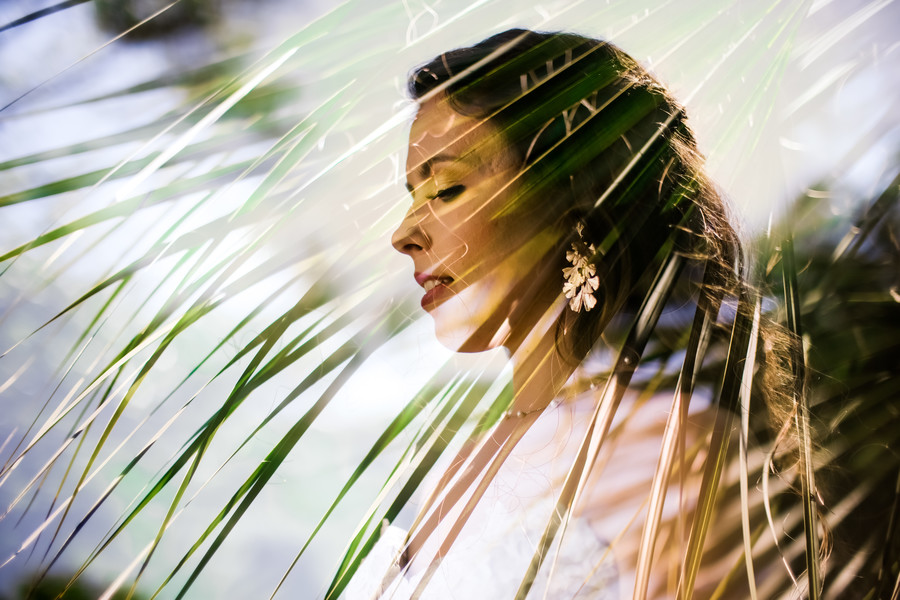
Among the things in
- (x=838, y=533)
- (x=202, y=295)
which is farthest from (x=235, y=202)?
(x=838, y=533)

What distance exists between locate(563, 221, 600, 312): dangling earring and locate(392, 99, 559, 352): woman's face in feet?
0.16

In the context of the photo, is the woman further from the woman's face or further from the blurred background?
the blurred background

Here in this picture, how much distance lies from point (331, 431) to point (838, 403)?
591 millimetres

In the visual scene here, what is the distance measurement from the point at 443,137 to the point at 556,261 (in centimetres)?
30

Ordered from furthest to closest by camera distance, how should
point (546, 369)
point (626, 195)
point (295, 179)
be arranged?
1. point (546, 369)
2. point (626, 195)
3. point (295, 179)

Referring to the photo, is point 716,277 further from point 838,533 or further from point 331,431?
point 331,431

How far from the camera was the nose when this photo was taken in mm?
856

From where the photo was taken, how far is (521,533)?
0.88 metres

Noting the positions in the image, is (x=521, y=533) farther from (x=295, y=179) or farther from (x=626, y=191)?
(x=295, y=179)

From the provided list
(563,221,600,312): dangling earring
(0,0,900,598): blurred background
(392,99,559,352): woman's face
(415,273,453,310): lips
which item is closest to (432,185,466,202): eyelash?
(392,99,559,352): woman's face

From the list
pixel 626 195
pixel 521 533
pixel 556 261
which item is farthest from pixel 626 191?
pixel 521 533

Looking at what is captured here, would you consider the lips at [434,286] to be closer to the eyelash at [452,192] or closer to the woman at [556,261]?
the woman at [556,261]

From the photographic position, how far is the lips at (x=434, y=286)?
0.85m

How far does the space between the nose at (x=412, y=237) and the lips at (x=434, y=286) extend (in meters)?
0.06
